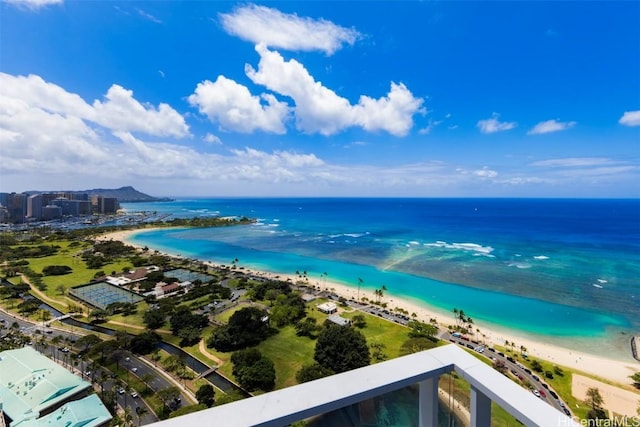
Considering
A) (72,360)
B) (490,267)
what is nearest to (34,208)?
(72,360)

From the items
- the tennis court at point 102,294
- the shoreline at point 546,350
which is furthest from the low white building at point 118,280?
the shoreline at point 546,350

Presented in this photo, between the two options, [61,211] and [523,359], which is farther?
[61,211]

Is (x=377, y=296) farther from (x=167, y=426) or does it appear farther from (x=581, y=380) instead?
(x=167, y=426)

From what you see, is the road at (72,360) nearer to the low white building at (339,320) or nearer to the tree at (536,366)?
the low white building at (339,320)

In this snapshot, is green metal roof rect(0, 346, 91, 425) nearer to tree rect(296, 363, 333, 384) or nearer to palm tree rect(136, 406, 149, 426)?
palm tree rect(136, 406, 149, 426)

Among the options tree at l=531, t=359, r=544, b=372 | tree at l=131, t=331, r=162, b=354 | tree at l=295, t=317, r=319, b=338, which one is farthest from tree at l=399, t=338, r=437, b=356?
tree at l=131, t=331, r=162, b=354

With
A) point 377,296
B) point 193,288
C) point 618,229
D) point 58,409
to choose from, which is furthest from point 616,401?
point 618,229

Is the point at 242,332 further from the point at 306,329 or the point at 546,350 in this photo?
the point at 546,350
